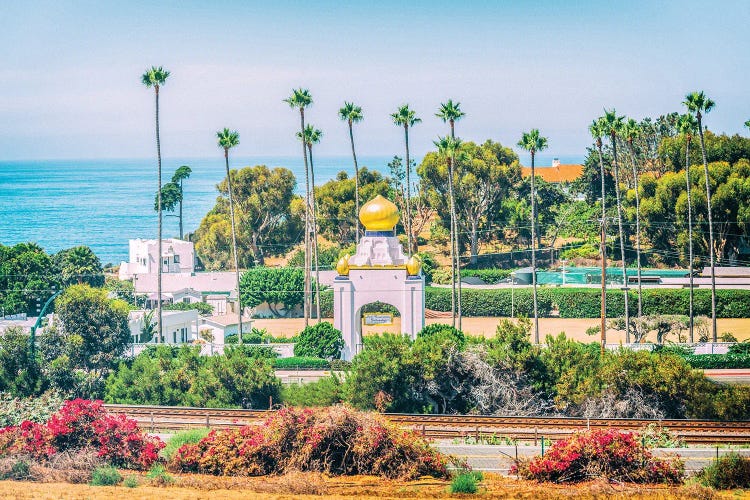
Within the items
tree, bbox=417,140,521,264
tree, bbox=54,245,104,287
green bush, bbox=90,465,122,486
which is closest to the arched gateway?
green bush, bbox=90,465,122,486

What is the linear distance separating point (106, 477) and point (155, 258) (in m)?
59.8

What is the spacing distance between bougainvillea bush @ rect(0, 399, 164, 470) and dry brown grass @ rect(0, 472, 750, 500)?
7.62ft

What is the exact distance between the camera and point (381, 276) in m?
53.6

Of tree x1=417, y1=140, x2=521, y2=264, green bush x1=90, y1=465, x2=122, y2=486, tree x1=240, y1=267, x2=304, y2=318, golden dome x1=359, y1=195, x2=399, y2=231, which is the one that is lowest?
green bush x1=90, y1=465, x2=122, y2=486

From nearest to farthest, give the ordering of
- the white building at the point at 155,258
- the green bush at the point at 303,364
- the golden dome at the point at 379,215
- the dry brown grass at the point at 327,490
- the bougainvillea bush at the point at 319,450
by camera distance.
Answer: the dry brown grass at the point at 327,490 → the bougainvillea bush at the point at 319,450 → the golden dome at the point at 379,215 → the green bush at the point at 303,364 → the white building at the point at 155,258

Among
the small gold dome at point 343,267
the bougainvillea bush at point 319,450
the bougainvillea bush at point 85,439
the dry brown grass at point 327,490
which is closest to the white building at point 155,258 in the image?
the small gold dome at point 343,267

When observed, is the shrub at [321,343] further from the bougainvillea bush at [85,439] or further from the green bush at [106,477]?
the green bush at [106,477]

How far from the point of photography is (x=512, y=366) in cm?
4278

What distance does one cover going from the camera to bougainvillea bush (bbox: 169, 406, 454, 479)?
33500mm

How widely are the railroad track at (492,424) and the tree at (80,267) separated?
45748mm

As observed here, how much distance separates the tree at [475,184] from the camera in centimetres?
10000

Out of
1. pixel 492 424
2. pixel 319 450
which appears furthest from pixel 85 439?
pixel 492 424

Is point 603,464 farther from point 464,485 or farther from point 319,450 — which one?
point 319,450

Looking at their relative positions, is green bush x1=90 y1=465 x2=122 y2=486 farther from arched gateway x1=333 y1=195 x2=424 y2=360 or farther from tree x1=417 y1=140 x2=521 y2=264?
tree x1=417 y1=140 x2=521 y2=264
